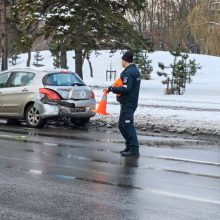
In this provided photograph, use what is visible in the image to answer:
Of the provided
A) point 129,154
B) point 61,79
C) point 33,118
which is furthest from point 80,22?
point 129,154

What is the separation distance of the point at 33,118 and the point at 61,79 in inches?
49.7

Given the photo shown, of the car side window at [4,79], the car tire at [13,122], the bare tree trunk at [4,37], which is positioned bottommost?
the car tire at [13,122]

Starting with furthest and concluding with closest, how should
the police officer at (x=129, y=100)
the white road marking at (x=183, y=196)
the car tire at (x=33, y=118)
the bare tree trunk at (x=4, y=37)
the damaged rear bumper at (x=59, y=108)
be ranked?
1. the bare tree trunk at (x=4, y=37)
2. the car tire at (x=33, y=118)
3. the damaged rear bumper at (x=59, y=108)
4. the police officer at (x=129, y=100)
5. the white road marking at (x=183, y=196)

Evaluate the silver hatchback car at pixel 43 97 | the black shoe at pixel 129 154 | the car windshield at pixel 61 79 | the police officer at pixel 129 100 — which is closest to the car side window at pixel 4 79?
the silver hatchback car at pixel 43 97

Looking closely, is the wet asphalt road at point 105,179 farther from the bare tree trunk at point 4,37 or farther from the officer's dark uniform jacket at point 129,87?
the bare tree trunk at point 4,37

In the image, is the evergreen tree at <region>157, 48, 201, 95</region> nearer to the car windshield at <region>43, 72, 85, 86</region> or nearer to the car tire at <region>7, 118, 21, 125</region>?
the car tire at <region>7, 118, 21, 125</region>

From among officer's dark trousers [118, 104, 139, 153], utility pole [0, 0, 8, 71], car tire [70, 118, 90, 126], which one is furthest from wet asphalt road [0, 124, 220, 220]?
utility pole [0, 0, 8, 71]

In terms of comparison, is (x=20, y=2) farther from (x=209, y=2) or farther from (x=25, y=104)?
(x=25, y=104)

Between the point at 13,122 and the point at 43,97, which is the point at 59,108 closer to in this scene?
the point at 43,97

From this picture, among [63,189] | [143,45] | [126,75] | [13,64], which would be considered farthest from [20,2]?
[13,64]

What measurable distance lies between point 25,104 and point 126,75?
5.28m

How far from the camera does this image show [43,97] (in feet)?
46.9

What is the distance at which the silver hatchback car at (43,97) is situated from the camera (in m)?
14.3

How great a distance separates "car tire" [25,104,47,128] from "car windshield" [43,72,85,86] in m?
0.79
